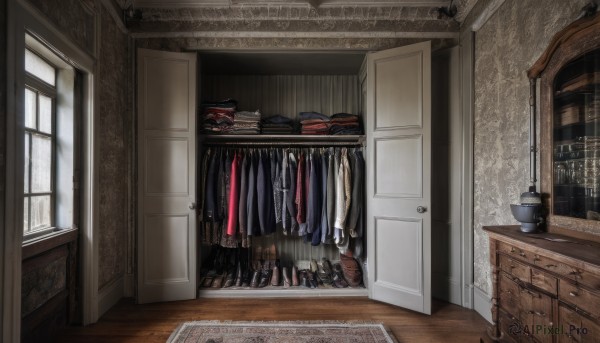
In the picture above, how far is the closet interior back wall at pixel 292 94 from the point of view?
318cm

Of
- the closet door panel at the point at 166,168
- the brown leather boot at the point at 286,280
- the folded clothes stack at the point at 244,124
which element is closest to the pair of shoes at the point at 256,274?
the brown leather boot at the point at 286,280

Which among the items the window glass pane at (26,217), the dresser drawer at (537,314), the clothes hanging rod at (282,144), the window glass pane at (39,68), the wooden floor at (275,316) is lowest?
the wooden floor at (275,316)

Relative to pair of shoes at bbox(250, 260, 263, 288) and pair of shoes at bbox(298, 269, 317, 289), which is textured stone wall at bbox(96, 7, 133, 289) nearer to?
pair of shoes at bbox(250, 260, 263, 288)

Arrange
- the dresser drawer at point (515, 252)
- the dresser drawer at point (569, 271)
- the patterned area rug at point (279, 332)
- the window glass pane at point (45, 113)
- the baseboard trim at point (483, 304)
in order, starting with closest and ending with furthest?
the dresser drawer at point (569, 271)
the dresser drawer at point (515, 252)
the window glass pane at point (45, 113)
the patterned area rug at point (279, 332)
the baseboard trim at point (483, 304)

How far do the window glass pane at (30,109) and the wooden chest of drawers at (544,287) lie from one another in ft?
9.37

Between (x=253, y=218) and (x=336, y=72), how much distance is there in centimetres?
186

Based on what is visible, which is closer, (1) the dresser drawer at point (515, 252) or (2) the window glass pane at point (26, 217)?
(1) the dresser drawer at point (515, 252)

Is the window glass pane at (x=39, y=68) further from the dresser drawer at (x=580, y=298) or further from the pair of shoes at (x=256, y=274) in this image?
the dresser drawer at (x=580, y=298)

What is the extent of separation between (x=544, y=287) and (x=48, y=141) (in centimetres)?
301

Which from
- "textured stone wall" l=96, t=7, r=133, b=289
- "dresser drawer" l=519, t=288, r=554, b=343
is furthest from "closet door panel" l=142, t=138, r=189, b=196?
"dresser drawer" l=519, t=288, r=554, b=343

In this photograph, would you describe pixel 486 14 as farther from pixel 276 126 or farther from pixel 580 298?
pixel 580 298

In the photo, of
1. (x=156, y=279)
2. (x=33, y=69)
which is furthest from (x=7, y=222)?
(x=156, y=279)

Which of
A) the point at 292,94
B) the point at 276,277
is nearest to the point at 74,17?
the point at 292,94

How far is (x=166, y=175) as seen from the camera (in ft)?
8.15
